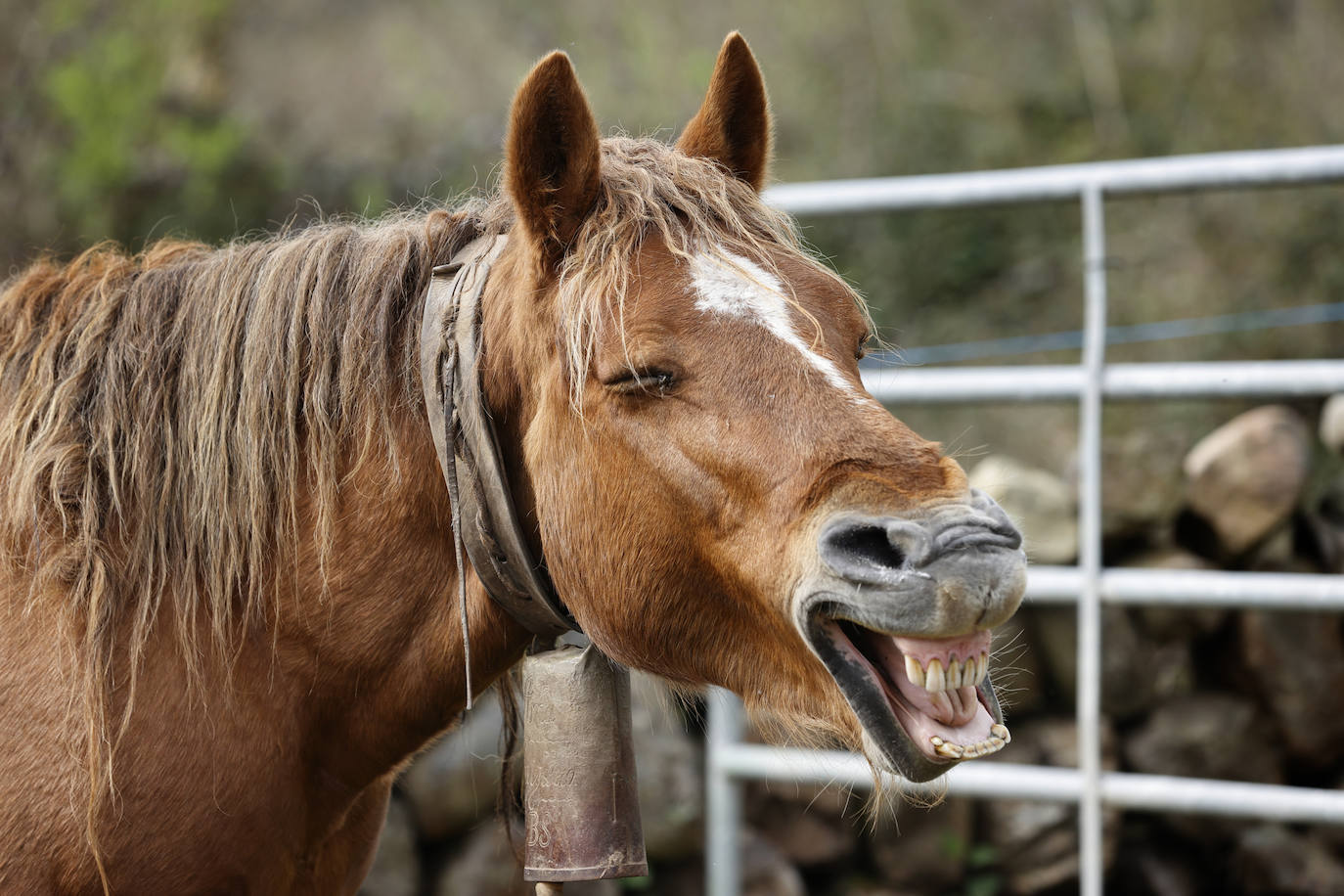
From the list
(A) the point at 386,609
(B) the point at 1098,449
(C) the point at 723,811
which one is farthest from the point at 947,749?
(C) the point at 723,811

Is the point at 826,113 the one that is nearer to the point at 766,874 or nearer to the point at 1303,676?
the point at 1303,676

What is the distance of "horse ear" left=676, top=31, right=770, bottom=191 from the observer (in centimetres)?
214

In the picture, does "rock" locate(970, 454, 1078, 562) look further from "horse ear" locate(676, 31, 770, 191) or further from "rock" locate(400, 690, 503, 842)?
"horse ear" locate(676, 31, 770, 191)

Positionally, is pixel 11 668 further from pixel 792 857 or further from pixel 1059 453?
pixel 1059 453

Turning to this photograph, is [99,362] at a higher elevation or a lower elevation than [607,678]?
higher

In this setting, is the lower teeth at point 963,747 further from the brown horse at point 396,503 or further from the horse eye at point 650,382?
the horse eye at point 650,382

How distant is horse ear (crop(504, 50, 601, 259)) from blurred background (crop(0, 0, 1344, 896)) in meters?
2.19

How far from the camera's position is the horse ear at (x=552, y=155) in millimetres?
1840

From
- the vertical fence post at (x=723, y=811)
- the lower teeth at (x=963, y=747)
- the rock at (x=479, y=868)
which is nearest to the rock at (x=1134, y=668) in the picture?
the vertical fence post at (x=723, y=811)

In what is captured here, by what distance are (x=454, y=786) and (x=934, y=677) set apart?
3.26 meters

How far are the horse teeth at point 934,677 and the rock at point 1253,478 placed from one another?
3.08 meters

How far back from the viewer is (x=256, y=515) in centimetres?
196

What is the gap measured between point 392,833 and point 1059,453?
4639mm

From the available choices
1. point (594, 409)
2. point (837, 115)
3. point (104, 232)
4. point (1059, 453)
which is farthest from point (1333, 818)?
point (104, 232)
